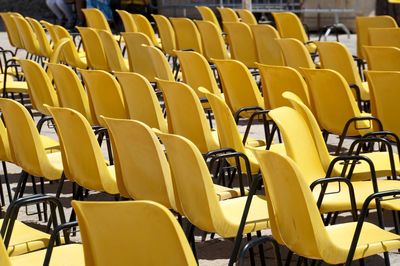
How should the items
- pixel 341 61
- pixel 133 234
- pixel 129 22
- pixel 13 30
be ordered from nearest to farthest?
1. pixel 133 234
2. pixel 341 61
3. pixel 129 22
4. pixel 13 30

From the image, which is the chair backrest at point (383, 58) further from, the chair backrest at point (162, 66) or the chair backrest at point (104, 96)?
the chair backrest at point (104, 96)

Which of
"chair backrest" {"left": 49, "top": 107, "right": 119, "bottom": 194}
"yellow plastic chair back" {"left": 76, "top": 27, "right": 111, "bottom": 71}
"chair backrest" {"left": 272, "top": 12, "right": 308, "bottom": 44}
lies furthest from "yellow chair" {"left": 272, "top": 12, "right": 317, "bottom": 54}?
"chair backrest" {"left": 49, "top": 107, "right": 119, "bottom": 194}

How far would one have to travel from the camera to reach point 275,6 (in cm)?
1980

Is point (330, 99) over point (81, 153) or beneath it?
beneath

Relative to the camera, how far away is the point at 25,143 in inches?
250

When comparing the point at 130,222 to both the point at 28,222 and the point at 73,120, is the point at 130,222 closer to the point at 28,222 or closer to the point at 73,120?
the point at 73,120

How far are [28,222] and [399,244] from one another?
9.23 feet

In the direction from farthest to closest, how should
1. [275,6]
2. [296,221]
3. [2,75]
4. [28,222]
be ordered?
[275,6]
[2,75]
[28,222]
[296,221]

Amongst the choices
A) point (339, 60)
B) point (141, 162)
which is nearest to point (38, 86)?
point (339, 60)

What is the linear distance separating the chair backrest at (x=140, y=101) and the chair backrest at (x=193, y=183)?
199 cm

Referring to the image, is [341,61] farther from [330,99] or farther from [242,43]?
[242,43]

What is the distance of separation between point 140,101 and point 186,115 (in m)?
0.64

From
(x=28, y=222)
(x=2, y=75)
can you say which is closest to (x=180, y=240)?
(x=28, y=222)

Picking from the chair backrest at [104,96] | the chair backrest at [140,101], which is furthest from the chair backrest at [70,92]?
the chair backrest at [140,101]
